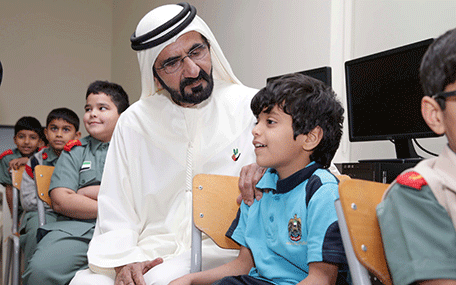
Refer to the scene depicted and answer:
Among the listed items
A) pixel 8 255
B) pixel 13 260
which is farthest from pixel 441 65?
pixel 8 255

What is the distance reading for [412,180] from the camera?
983mm

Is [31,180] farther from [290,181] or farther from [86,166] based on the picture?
[290,181]

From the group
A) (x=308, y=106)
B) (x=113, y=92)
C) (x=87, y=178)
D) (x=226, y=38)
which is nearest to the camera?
(x=308, y=106)

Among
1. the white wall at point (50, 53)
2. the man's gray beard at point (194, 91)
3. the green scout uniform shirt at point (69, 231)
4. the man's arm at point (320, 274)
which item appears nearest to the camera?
the man's arm at point (320, 274)

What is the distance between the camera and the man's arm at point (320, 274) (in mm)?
1256

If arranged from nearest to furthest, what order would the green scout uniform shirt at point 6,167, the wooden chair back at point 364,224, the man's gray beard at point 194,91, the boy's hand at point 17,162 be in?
the wooden chair back at point 364,224, the man's gray beard at point 194,91, the boy's hand at point 17,162, the green scout uniform shirt at point 6,167

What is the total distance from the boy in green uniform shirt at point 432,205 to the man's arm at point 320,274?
28 centimetres

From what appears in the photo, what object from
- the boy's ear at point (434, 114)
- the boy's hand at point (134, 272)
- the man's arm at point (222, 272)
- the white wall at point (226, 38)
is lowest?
the boy's hand at point (134, 272)

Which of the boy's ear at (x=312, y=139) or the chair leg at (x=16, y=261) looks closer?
the boy's ear at (x=312, y=139)

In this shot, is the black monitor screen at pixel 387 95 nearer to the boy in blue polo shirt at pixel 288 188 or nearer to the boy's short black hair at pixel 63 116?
the boy in blue polo shirt at pixel 288 188

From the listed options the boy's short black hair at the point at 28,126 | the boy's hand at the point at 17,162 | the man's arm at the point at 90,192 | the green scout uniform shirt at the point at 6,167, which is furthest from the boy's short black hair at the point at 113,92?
the boy's short black hair at the point at 28,126

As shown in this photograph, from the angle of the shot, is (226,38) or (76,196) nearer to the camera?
(76,196)

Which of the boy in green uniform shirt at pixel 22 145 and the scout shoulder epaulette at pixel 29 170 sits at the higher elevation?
the boy in green uniform shirt at pixel 22 145

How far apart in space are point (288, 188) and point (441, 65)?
0.64 m
